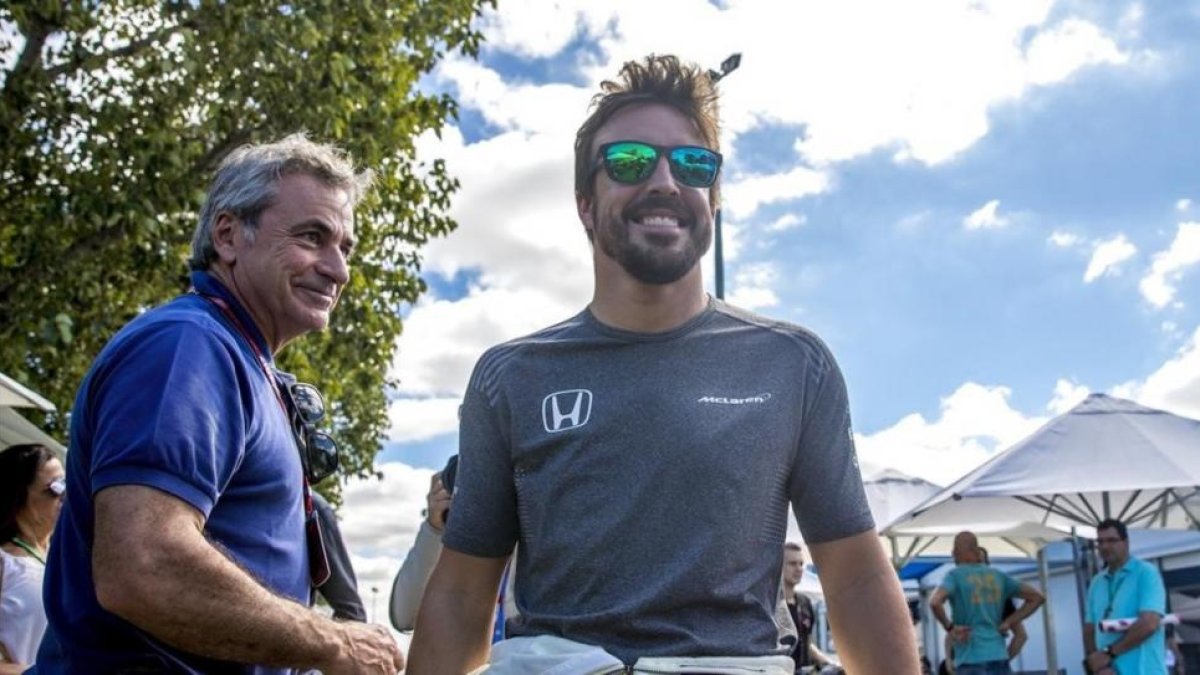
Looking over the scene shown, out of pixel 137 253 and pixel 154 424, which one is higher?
pixel 137 253

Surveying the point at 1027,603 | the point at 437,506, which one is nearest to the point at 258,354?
the point at 437,506

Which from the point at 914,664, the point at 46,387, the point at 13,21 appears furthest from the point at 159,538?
the point at 46,387

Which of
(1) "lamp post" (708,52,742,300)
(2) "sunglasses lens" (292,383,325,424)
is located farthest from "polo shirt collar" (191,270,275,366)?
(1) "lamp post" (708,52,742,300)

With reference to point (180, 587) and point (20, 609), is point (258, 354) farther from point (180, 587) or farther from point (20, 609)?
point (20, 609)

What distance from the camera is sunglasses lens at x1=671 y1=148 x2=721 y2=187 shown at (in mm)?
2619

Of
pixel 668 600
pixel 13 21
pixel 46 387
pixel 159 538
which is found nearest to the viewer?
pixel 159 538

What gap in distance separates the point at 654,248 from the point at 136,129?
9200 millimetres

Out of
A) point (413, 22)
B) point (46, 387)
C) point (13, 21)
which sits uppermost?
point (413, 22)

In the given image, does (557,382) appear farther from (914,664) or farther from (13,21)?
(13,21)

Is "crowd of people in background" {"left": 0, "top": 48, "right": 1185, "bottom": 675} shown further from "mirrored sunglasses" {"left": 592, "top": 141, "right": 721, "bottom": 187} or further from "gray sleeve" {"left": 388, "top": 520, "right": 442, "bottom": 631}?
"gray sleeve" {"left": 388, "top": 520, "right": 442, "bottom": 631}

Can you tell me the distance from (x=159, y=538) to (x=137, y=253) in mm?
9204

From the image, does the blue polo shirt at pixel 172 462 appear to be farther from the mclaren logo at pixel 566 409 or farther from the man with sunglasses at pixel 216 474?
the mclaren logo at pixel 566 409

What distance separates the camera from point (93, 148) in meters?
10.3

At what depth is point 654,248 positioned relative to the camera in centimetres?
255
